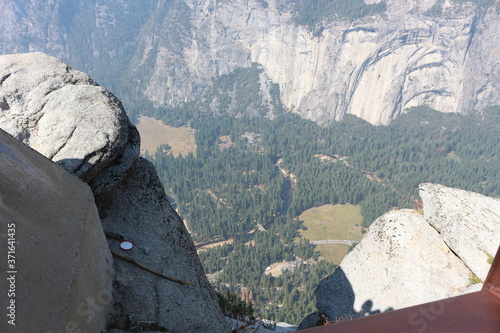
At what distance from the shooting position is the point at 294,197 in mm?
106875

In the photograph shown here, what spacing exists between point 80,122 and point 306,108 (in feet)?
571

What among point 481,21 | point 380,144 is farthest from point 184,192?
point 481,21

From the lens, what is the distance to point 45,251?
5.63 meters

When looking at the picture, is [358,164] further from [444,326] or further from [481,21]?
[444,326]

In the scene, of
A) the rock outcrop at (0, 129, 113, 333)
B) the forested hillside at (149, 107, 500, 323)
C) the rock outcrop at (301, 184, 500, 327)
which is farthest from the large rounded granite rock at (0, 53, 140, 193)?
the forested hillside at (149, 107, 500, 323)

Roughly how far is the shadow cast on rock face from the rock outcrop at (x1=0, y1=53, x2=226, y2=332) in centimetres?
862

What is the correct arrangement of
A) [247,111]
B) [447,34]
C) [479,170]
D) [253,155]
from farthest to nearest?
[247,111] < [447,34] < [253,155] < [479,170]

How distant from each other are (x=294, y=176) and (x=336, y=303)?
106020 mm

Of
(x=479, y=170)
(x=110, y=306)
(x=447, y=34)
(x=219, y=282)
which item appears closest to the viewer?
(x=110, y=306)

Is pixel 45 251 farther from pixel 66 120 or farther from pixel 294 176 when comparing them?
pixel 294 176

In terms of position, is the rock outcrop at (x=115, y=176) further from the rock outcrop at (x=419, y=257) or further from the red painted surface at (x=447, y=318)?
the rock outcrop at (x=419, y=257)

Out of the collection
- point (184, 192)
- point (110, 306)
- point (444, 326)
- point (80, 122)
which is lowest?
point (184, 192)

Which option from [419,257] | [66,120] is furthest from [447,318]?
[419,257]

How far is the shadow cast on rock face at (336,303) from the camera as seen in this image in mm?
18547
